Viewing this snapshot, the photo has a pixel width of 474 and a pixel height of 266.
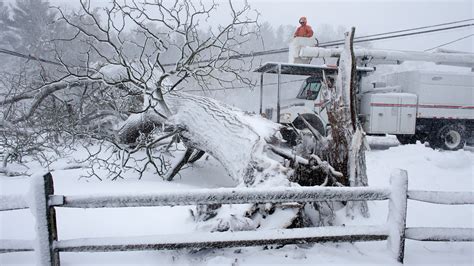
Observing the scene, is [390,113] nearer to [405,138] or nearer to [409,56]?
[405,138]

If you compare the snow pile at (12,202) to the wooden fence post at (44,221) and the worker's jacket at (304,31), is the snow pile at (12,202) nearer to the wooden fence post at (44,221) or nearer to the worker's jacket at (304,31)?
the wooden fence post at (44,221)

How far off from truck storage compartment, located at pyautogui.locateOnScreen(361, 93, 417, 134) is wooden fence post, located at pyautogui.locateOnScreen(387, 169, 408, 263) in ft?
28.0

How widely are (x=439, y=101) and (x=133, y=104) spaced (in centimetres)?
1067

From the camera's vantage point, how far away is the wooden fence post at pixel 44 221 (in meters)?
2.20

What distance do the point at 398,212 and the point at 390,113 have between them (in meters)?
8.95

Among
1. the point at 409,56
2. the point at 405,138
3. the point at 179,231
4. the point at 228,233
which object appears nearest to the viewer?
the point at 228,233

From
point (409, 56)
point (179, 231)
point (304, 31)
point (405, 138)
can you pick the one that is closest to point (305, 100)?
point (304, 31)

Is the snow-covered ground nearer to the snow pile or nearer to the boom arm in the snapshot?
the snow pile

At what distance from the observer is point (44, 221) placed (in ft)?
7.32

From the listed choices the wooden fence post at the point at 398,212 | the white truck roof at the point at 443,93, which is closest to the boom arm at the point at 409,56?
the white truck roof at the point at 443,93

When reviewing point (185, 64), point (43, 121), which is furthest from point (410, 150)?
point (43, 121)

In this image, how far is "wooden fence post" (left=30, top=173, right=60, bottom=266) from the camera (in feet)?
7.22

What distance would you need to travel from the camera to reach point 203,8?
613cm

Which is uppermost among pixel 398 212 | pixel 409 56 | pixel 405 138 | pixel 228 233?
pixel 409 56
